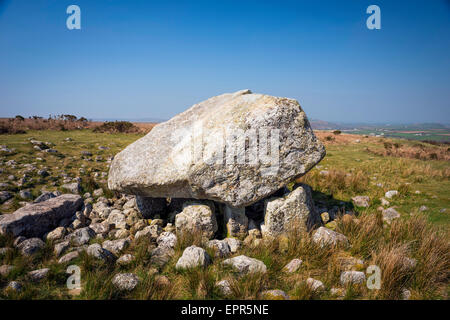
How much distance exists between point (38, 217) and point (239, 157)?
5.50 meters

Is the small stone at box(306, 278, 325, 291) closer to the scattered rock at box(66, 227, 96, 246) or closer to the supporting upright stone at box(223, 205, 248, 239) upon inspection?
the supporting upright stone at box(223, 205, 248, 239)

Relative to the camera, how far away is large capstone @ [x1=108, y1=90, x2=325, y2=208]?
5.45 m

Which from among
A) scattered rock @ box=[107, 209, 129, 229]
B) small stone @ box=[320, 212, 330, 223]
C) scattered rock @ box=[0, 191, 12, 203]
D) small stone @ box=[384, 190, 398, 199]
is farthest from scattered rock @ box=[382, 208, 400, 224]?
scattered rock @ box=[0, 191, 12, 203]

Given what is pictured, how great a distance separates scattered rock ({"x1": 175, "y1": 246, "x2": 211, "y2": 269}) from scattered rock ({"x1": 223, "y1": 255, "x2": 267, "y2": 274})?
41 cm

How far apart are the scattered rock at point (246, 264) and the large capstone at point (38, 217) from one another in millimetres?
5041

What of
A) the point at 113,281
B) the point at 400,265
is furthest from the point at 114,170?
the point at 400,265

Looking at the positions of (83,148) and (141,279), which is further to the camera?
(83,148)

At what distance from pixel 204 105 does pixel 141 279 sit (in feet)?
18.4

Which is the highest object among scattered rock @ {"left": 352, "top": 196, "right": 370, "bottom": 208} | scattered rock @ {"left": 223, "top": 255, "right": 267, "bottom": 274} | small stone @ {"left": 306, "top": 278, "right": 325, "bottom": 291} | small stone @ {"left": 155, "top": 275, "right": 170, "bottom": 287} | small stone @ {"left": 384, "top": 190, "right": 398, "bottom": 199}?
small stone @ {"left": 384, "top": 190, "right": 398, "bottom": 199}

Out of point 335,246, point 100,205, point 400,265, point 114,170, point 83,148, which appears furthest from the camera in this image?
point 83,148

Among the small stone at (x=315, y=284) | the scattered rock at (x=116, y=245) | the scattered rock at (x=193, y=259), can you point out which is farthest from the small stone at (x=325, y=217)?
the scattered rock at (x=116, y=245)

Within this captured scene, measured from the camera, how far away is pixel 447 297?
3.80m

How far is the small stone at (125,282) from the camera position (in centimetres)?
395

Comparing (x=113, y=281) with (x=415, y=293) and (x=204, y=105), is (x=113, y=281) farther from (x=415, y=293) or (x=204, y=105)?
(x=204, y=105)
